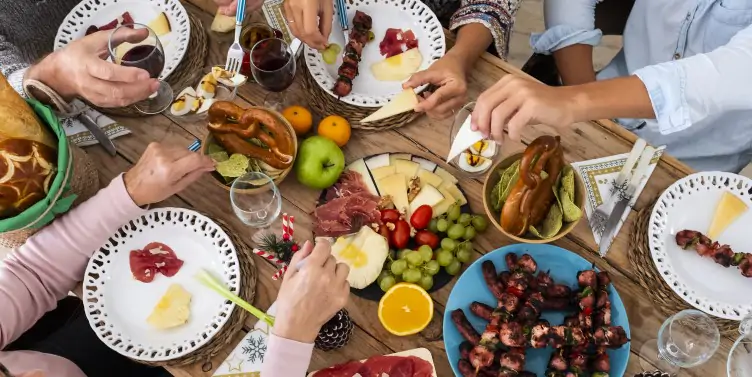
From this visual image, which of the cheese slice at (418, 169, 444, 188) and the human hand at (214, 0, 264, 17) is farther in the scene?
the human hand at (214, 0, 264, 17)

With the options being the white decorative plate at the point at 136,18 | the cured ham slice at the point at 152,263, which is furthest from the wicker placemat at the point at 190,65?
the cured ham slice at the point at 152,263

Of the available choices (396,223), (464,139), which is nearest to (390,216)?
(396,223)

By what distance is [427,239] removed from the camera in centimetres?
130

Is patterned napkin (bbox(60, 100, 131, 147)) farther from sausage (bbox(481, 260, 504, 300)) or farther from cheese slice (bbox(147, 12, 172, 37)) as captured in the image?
sausage (bbox(481, 260, 504, 300))

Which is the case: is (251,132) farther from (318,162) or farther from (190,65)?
(190,65)

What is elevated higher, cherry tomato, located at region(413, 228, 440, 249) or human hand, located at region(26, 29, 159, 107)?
human hand, located at region(26, 29, 159, 107)

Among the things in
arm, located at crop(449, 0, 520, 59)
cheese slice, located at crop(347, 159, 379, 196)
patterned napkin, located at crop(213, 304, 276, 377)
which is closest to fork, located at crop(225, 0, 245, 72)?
cheese slice, located at crop(347, 159, 379, 196)

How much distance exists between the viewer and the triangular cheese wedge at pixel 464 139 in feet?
4.14

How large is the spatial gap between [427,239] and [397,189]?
0.15 m

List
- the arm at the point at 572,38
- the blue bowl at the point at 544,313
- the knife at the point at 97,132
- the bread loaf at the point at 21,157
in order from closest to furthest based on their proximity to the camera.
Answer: the bread loaf at the point at 21,157, the blue bowl at the point at 544,313, the knife at the point at 97,132, the arm at the point at 572,38

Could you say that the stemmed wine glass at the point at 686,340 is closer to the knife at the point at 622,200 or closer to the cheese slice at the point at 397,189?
the knife at the point at 622,200

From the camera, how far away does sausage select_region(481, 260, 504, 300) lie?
1.24 m

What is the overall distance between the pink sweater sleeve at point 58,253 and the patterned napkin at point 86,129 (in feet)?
0.70

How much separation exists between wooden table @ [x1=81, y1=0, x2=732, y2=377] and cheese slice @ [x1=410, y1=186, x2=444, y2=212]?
0.28 feet
